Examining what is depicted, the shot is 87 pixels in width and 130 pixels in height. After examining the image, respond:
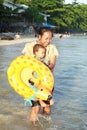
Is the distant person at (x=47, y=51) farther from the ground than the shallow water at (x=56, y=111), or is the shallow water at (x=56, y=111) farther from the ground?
the distant person at (x=47, y=51)

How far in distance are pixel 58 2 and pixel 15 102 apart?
79.6 metres

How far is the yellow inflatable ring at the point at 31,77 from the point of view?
494 centimetres

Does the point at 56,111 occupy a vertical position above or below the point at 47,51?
below

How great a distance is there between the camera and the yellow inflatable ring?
16.2 ft

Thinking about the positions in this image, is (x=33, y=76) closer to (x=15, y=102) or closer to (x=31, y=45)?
(x=31, y=45)

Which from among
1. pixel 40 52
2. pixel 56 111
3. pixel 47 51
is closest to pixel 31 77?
pixel 40 52

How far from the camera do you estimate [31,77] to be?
5059mm

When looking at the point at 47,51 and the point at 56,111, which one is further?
the point at 56,111

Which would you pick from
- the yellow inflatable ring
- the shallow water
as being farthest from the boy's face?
the shallow water

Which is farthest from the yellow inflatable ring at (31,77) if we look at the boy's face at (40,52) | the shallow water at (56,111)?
the shallow water at (56,111)

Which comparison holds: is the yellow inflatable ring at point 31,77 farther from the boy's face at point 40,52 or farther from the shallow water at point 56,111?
the shallow water at point 56,111

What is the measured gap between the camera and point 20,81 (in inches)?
199

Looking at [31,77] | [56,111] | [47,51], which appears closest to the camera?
[31,77]

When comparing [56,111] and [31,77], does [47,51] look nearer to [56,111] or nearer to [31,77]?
[31,77]
